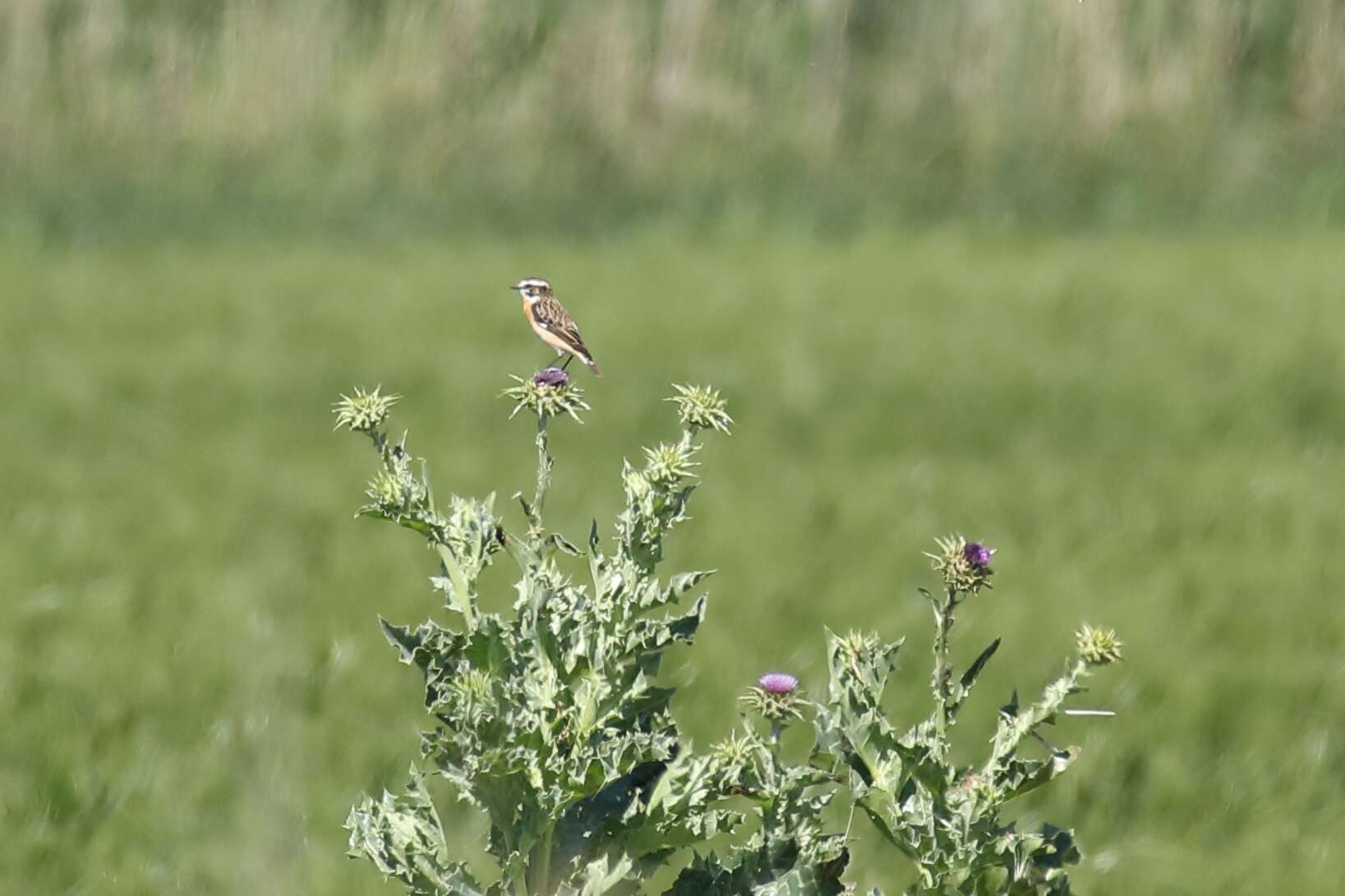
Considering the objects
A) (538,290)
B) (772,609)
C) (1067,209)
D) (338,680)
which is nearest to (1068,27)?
(1067,209)

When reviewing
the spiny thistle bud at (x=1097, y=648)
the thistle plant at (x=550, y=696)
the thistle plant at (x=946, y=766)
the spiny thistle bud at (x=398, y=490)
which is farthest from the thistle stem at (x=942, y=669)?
the spiny thistle bud at (x=398, y=490)

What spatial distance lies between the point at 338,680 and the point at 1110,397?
178 inches

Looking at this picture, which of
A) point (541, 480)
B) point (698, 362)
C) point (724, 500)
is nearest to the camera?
point (541, 480)

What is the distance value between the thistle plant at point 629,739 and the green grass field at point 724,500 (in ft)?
0.79

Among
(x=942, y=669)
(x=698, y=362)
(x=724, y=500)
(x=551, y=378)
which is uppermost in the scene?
(x=551, y=378)

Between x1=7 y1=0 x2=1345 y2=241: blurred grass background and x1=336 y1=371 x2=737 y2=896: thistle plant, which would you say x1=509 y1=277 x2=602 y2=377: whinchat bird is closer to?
x1=336 y1=371 x2=737 y2=896: thistle plant

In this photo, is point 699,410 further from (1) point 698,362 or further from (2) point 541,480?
(1) point 698,362

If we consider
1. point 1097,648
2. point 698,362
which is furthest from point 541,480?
point 698,362

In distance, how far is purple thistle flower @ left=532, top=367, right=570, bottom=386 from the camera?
7.61 ft

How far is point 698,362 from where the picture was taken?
28.7ft

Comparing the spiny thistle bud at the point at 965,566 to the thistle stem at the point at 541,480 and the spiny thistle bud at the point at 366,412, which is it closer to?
the thistle stem at the point at 541,480

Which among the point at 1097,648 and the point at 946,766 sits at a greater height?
the point at 1097,648

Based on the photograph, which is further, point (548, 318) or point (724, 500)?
point (724, 500)

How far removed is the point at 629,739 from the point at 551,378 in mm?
440
